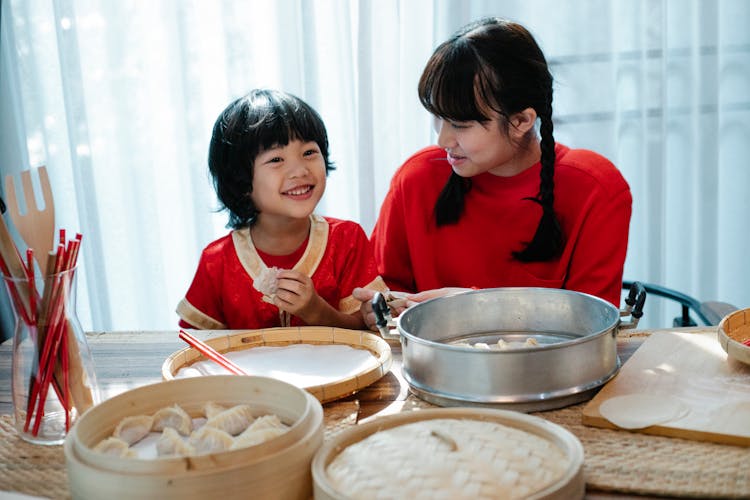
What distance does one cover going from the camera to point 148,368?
1.37m

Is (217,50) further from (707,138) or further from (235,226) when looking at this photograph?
(707,138)

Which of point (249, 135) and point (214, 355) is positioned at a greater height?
point (249, 135)

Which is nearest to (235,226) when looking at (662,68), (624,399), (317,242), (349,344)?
(317,242)

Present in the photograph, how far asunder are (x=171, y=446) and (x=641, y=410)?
59 centimetres

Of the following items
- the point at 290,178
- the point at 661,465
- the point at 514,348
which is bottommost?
the point at 661,465

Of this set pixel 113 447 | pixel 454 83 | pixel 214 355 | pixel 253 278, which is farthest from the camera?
pixel 253 278

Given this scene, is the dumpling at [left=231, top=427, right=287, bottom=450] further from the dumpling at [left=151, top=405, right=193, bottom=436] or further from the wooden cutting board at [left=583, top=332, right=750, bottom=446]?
the wooden cutting board at [left=583, top=332, right=750, bottom=446]

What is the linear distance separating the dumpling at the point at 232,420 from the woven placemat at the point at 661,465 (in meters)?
0.40

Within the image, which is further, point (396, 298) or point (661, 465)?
point (396, 298)

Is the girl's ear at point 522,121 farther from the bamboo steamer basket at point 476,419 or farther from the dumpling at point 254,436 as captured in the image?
the dumpling at point 254,436

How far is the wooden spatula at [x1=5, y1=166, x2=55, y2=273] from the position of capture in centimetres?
108

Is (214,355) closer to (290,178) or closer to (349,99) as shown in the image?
(290,178)

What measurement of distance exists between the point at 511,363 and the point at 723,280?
202 centimetres

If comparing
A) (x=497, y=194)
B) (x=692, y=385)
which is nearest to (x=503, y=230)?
(x=497, y=194)
